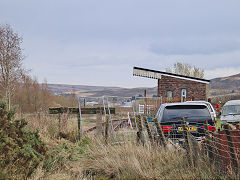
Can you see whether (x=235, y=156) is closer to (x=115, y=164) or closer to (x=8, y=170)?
(x=115, y=164)

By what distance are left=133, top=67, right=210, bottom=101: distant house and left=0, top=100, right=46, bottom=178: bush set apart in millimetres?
28534

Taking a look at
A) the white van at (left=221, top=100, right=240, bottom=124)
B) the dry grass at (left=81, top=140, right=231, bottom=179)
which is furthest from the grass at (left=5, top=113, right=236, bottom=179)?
the white van at (left=221, top=100, right=240, bottom=124)

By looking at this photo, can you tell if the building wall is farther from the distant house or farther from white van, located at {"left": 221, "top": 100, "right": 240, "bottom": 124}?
white van, located at {"left": 221, "top": 100, "right": 240, "bottom": 124}

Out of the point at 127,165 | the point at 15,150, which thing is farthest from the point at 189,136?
the point at 15,150

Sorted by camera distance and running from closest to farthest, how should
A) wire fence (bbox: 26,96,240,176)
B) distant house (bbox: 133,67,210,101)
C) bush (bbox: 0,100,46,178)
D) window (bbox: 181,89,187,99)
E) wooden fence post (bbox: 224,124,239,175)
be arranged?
wooden fence post (bbox: 224,124,239,175) → wire fence (bbox: 26,96,240,176) → bush (bbox: 0,100,46,178) → distant house (bbox: 133,67,210,101) → window (bbox: 181,89,187,99)

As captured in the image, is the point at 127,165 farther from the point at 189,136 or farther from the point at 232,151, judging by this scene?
the point at 232,151

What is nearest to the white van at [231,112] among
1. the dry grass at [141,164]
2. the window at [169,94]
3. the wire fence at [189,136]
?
the wire fence at [189,136]

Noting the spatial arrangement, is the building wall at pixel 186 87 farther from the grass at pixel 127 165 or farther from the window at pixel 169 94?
the grass at pixel 127 165

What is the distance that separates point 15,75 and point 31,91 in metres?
2.54

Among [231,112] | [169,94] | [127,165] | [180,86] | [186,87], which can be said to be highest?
[180,86]

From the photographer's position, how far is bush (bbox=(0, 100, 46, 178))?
6496mm

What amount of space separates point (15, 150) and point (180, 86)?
29.5 metres

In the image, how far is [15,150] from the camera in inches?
258

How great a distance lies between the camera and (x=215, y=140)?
6.66 metres
